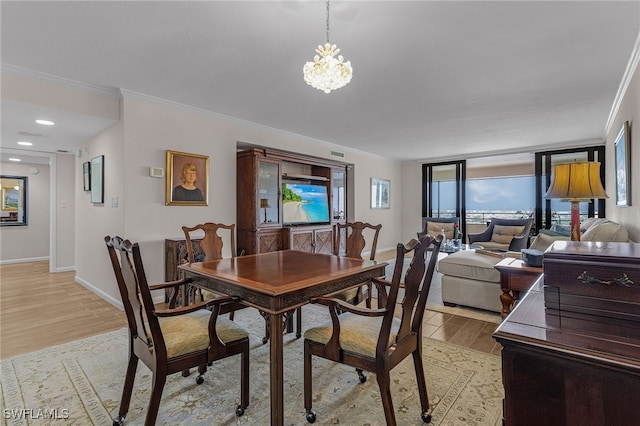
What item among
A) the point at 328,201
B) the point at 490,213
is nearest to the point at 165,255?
the point at 328,201

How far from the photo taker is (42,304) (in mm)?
3682

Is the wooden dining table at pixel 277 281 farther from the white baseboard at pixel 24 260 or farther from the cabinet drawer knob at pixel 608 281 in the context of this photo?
the white baseboard at pixel 24 260

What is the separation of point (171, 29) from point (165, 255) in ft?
8.00

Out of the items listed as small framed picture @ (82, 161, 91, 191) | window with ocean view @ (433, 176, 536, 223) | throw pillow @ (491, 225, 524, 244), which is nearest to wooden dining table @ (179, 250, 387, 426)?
small framed picture @ (82, 161, 91, 191)

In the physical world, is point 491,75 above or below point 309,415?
above

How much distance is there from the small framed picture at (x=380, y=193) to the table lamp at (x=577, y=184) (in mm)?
4942

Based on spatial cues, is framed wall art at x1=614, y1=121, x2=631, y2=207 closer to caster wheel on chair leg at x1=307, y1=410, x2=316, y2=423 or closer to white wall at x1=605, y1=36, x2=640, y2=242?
white wall at x1=605, y1=36, x2=640, y2=242

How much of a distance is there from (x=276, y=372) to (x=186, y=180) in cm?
303

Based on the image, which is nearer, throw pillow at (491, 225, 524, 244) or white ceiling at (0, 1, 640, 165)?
white ceiling at (0, 1, 640, 165)

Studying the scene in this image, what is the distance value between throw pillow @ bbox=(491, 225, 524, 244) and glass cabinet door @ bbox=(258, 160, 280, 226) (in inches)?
167

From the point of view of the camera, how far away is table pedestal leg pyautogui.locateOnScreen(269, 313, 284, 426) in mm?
1460

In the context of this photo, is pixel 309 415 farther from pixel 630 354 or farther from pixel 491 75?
pixel 491 75

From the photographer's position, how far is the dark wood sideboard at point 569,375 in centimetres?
70

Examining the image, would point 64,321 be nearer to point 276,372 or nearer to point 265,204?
point 265,204
